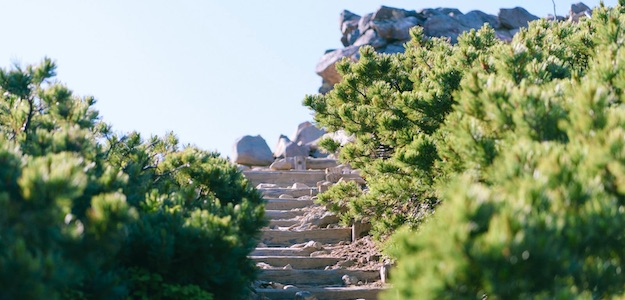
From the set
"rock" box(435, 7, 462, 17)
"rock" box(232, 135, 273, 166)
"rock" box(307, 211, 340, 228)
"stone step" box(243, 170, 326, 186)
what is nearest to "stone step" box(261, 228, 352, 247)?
"rock" box(307, 211, 340, 228)

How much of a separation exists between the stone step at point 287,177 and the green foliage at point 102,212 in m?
7.08

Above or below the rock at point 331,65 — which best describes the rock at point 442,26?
above

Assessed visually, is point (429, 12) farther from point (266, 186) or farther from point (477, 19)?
point (266, 186)

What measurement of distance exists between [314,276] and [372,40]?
19061 millimetres

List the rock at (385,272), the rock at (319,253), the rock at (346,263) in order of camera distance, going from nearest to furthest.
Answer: the rock at (385,272), the rock at (346,263), the rock at (319,253)

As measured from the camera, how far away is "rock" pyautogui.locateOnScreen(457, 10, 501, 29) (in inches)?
1052

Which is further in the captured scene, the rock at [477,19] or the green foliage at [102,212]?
the rock at [477,19]

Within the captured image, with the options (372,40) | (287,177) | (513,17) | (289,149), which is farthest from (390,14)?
(287,177)

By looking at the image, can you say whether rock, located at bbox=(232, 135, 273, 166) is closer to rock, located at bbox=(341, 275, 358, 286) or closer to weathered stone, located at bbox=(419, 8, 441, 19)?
rock, located at bbox=(341, 275, 358, 286)

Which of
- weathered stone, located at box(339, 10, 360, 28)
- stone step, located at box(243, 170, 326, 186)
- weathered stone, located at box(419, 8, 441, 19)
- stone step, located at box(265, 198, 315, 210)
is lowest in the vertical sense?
stone step, located at box(265, 198, 315, 210)

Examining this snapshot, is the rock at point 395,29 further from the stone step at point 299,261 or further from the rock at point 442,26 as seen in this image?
the stone step at point 299,261

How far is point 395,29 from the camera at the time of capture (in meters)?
25.6

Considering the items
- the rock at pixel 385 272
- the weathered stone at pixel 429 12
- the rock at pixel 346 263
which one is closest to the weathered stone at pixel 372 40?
the weathered stone at pixel 429 12

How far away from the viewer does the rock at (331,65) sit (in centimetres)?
2430
